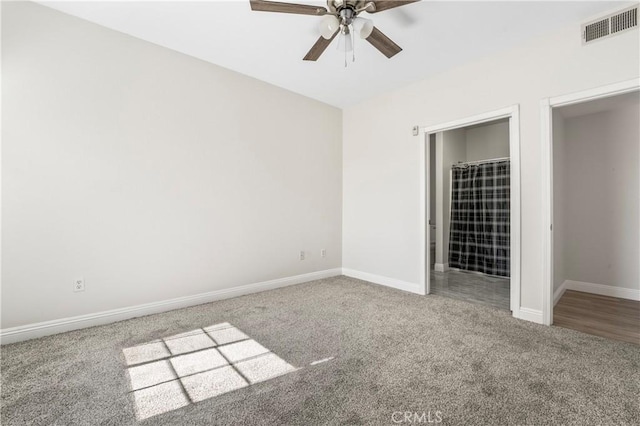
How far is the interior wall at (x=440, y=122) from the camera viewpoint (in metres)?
2.43

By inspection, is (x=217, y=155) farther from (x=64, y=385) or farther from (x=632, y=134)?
(x=632, y=134)

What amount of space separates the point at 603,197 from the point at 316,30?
13.3 feet

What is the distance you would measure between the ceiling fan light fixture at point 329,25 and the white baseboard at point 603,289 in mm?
4184

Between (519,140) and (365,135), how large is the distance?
2.00 meters

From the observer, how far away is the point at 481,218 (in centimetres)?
468

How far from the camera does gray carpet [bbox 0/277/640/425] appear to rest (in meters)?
1.42

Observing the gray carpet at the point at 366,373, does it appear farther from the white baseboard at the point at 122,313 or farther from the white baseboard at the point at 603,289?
the white baseboard at the point at 603,289

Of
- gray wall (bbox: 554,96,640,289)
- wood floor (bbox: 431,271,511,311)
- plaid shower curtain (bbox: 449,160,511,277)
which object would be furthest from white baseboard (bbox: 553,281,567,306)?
plaid shower curtain (bbox: 449,160,511,277)

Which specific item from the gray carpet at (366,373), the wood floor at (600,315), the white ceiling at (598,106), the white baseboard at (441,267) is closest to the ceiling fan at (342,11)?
the gray carpet at (366,373)

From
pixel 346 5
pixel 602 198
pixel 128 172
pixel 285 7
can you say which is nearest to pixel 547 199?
pixel 602 198

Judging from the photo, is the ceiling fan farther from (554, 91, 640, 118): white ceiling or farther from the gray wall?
the gray wall

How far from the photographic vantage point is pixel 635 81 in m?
2.17

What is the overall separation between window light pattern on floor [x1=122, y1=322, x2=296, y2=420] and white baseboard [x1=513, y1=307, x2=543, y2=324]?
Result: 7.47 feet

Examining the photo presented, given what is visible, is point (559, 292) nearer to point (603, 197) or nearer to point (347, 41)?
point (603, 197)
